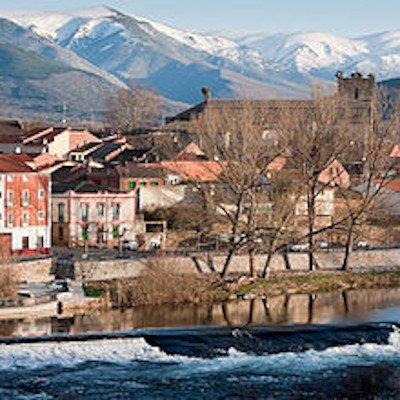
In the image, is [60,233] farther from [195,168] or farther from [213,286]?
[195,168]

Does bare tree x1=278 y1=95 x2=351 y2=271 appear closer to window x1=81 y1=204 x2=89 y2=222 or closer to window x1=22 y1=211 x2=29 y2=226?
window x1=81 y1=204 x2=89 y2=222

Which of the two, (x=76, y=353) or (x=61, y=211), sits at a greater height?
(x=61, y=211)

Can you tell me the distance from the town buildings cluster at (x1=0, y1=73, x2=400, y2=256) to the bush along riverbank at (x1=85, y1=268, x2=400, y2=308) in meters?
3.94

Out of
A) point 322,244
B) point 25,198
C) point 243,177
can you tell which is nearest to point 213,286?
point 243,177

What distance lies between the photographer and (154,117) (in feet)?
299

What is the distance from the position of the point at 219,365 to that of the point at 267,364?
3.23 ft

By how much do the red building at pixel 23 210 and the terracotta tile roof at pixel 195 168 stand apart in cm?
927

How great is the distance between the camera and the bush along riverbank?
103ft

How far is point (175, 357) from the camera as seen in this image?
22.4 metres

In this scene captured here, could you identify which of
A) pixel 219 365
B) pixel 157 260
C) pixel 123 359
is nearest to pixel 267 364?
pixel 219 365

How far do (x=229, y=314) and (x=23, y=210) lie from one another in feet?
31.0

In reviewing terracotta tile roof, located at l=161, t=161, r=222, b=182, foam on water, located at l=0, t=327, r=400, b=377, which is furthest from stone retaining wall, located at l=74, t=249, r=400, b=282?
foam on water, located at l=0, t=327, r=400, b=377

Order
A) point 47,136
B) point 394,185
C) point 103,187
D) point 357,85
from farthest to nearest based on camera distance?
1. point 357,85
2. point 47,136
3. point 394,185
4. point 103,187

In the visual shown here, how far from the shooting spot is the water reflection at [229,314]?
91.2 feet
